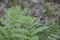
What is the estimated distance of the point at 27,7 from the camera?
345 centimetres

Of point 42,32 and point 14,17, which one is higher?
point 14,17

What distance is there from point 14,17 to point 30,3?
5.88 feet

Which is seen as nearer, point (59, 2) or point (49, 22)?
point (49, 22)

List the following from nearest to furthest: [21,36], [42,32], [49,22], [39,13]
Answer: [21,36]
[42,32]
[49,22]
[39,13]

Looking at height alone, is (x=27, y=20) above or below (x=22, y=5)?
above

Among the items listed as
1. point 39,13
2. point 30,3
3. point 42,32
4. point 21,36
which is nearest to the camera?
point 21,36

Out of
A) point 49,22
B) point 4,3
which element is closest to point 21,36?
point 49,22

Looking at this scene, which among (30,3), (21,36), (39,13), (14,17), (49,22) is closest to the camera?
(21,36)

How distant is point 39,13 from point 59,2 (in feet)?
1.81

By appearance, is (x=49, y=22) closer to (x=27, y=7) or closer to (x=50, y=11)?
(x=50, y=11)

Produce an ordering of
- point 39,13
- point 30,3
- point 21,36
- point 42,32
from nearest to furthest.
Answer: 1. point 21,36
2. point 42,32
3. point 39,13
4. point 30,3

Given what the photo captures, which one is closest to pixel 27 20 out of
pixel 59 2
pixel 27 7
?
pixel 27 7

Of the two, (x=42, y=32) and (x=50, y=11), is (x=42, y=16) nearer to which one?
(x=50, y=11)

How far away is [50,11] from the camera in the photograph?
324 cm
